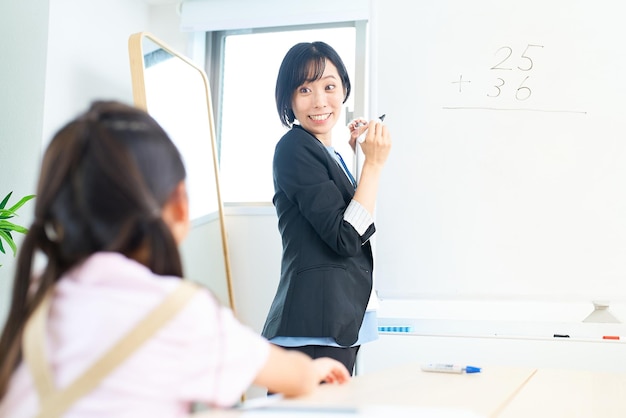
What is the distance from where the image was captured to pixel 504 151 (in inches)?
80.2

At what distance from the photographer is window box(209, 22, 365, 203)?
2.91 m

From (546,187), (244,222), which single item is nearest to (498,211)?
(546,187)

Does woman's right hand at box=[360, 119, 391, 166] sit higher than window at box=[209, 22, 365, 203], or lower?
lower

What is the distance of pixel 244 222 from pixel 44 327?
2088 millimetres

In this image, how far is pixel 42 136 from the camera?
237 centimetres

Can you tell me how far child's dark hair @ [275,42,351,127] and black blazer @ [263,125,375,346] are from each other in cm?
17

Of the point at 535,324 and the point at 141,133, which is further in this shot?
the point at 535,324

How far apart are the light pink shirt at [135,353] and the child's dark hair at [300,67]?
3.74 feet

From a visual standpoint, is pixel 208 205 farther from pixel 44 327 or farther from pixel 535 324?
pixel 44 327

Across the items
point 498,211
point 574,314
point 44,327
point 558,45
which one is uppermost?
point 558,45

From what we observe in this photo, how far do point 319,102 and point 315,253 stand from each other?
0.41 meters

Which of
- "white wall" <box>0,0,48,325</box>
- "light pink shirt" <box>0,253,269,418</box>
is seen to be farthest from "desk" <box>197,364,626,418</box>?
"white wall" <box>0,0,48,325</box>

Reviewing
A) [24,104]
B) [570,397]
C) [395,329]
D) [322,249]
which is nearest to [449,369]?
[570,397]

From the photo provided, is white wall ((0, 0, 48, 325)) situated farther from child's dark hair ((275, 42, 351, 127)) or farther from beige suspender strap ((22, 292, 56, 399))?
beige suspender strap ((22, 292, 56, 399))
